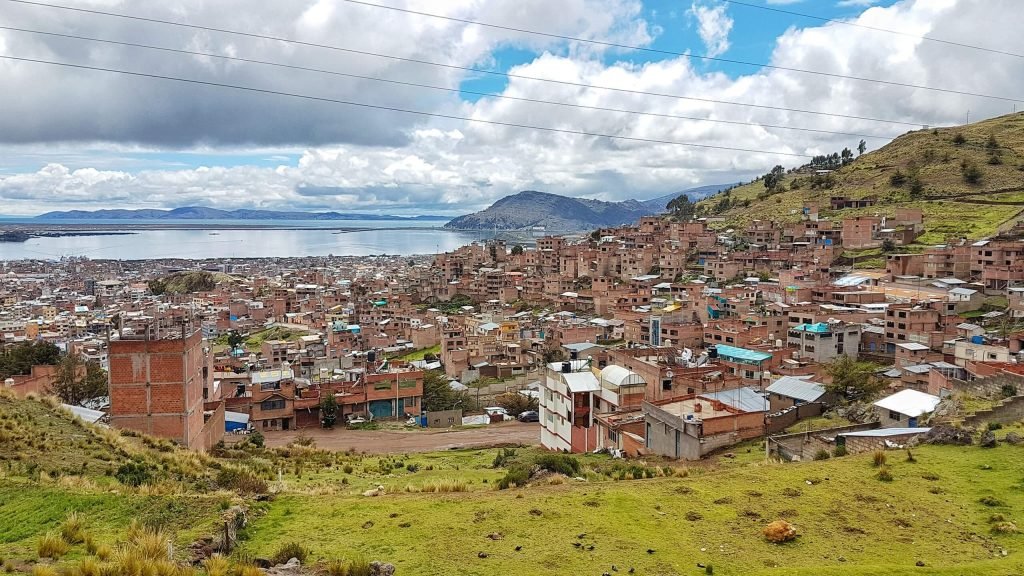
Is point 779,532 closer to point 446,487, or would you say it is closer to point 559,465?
point 559,465

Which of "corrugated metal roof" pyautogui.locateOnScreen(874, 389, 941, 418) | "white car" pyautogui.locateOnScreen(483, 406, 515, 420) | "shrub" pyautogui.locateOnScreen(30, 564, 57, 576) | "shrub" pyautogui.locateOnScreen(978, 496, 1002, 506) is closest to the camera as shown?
"shrub" pyautogui.locateOnScreen(30, 564, 57, 576)

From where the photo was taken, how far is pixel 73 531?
23.2 ft

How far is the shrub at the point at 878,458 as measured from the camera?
10134mm

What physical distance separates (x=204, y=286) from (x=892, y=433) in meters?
95.1

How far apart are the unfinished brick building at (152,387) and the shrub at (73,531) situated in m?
10.0

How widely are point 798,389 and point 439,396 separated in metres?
16.6

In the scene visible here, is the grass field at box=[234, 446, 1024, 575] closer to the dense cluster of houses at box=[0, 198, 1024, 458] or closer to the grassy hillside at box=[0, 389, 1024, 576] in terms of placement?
the grassy hillside at box=[0, 389, 1024, 576]

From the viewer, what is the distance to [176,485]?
404 inches

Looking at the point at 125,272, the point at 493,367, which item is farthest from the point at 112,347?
the point at 125,272

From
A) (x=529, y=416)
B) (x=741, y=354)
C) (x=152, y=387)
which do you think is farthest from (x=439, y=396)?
(x=152, y=387)

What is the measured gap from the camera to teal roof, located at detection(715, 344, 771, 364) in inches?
1120

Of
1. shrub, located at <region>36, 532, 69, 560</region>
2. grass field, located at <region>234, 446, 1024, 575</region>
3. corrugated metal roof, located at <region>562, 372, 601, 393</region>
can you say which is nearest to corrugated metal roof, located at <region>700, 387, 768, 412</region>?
corrugated metal roof, located at <region>562, 372, 601, 393</region>

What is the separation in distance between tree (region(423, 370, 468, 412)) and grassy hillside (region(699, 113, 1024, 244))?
39758 mm

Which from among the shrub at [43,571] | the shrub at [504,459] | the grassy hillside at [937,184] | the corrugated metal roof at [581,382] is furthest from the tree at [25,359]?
the grassy hillside at [937,184]
